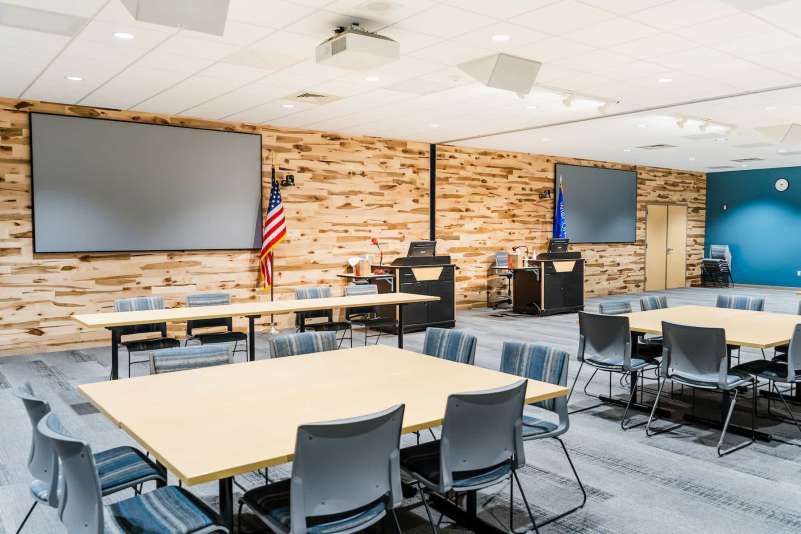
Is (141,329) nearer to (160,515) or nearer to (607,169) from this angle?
(160,515)

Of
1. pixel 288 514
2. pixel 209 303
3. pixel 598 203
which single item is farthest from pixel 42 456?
pixel 598 203

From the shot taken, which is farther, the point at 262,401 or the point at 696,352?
the point at 696,352

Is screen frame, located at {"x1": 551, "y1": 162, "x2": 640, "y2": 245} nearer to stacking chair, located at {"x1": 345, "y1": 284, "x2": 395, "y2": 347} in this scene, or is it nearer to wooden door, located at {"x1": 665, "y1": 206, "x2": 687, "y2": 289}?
wooden door, located at {"x1": 665, "y1": 206, "x2": 687, "y2": 289}

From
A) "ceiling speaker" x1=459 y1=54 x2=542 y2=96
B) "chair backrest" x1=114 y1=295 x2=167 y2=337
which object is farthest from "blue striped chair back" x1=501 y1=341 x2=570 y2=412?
"chair backrest" x1=114 y1=295 x2=167 y2=337

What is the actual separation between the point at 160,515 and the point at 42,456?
62 cm

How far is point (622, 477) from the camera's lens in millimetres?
3863

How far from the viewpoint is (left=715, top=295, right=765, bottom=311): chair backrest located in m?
6.26

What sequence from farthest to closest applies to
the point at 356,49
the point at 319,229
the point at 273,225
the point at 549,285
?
the point at 549,285, the point at 319,229, the point at 273,225, the point at 356,49

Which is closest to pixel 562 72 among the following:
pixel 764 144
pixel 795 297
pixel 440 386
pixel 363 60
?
pixel 363 60

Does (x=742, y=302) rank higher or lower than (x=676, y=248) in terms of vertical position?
lower

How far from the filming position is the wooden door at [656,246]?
15297mm

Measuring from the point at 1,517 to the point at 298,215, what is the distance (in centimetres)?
655

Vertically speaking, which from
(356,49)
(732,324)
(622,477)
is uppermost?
(356,49)

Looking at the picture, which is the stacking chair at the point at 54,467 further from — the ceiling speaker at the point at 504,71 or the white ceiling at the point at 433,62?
the ceiling speaker at the point at 504,71
